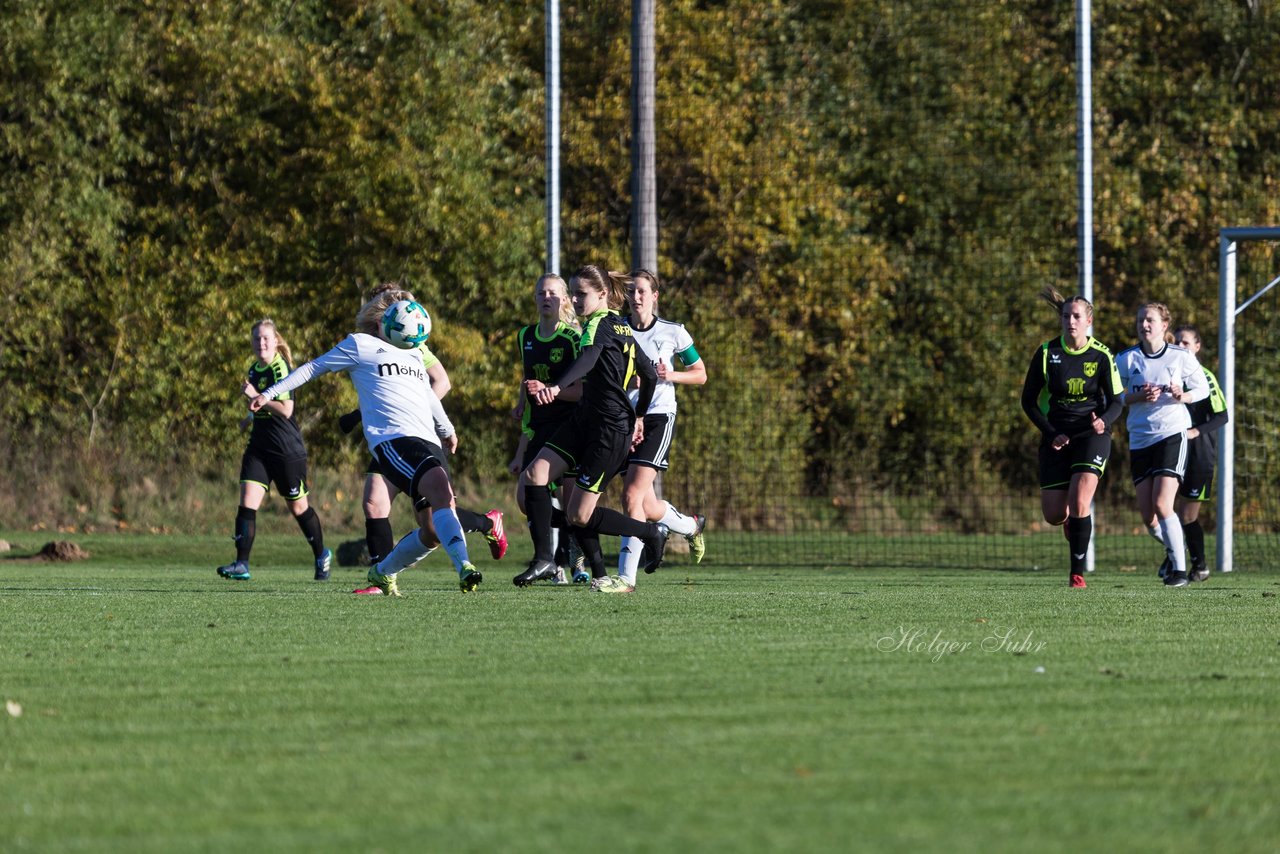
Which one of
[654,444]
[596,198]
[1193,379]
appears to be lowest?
[654,444]

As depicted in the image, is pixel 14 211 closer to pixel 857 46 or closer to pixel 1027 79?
→ pixel 857 46

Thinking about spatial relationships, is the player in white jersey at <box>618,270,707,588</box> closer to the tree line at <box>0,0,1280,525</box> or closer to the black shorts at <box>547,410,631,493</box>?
the black shorts at <box>547,410,631,493</box>

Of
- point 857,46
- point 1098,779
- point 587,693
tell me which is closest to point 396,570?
point 587,693

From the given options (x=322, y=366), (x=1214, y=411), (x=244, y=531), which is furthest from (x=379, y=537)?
(x=1214, y=411)

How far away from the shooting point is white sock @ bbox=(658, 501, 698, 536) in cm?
1188

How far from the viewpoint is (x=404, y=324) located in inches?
375

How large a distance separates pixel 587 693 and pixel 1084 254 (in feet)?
37.4

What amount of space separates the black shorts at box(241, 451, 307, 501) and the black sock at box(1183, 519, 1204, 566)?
6686mm

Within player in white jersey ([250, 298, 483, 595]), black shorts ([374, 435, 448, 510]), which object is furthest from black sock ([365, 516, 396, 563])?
black shorts ([374, 435, 448, 510])

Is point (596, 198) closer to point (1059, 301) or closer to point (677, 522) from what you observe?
point (1059, 301)

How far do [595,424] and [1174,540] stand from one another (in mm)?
4633

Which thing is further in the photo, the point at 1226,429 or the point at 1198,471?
the point at 1226,429

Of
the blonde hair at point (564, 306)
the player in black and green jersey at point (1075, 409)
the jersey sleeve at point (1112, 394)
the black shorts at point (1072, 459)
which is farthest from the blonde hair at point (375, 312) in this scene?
the jersey sleeve at point (1112, 394)

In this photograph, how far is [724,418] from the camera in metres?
20.9
